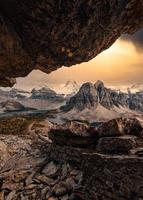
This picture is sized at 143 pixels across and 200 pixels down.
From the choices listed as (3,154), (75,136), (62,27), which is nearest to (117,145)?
(75,136)

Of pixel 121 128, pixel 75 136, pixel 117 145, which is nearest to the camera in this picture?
pixel 117 145

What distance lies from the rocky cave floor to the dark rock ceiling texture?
20.1ft

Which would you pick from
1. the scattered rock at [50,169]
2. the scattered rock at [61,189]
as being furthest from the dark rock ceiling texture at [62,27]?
the scattered rock at [61,189]

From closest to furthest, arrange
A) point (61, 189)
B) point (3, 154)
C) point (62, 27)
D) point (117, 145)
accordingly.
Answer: point (62, 27) → point (61, 189) → point (117, 145) → point (3, 154)

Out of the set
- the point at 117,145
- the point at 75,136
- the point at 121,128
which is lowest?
the point at 117,145

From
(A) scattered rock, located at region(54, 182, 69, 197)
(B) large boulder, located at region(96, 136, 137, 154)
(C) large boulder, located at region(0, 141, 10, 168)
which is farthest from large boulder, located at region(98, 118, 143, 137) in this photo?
(C) large boulder, located at region(0, 141, 10, 168)

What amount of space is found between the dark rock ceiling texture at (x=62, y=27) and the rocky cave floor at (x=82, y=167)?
6.14 metres

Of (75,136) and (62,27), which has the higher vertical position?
(62,27)

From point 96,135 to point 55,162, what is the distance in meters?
4.04

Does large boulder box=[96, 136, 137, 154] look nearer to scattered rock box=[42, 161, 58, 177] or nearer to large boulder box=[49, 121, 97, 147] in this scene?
large boulder box=[49, 121, 97, 147]

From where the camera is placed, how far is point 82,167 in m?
26.9

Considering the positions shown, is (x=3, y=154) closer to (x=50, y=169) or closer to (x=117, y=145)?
(x=50, y=169)

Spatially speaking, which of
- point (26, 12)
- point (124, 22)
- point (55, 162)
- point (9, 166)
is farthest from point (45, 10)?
point (9, 166)

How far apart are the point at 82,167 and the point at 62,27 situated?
10307mm
